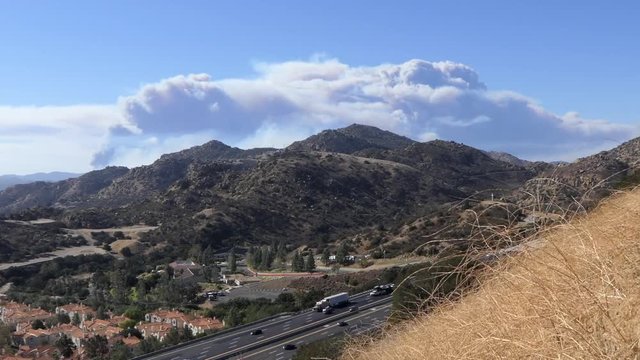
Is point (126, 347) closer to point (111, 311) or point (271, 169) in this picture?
point (111, 311)

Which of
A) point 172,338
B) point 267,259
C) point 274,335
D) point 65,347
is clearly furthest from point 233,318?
point 267,259

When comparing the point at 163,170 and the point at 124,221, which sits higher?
the point at 163,170

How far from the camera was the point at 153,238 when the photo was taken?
83.0 m

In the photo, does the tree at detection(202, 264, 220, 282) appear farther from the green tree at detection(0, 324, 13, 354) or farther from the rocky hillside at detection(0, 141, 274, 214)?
the rocky hillside at detection(0, 141, 274, 214)

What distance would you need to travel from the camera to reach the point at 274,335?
23.4 m

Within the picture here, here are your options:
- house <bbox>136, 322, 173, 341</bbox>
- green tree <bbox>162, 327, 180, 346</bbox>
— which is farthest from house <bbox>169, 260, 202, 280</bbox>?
green tree <bbox>162, 327, 180, 346</bbox>

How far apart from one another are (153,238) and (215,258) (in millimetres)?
15191

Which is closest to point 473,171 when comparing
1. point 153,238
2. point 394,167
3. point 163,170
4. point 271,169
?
point 394,167

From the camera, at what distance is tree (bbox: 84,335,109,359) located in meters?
29.9

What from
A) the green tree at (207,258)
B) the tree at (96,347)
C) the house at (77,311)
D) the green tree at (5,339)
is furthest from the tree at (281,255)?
the tree at (96,347)

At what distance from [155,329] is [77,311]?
13786 mm

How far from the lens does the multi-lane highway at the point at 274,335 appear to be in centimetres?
2075

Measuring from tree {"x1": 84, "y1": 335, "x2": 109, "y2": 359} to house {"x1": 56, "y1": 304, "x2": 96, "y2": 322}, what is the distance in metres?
11.8

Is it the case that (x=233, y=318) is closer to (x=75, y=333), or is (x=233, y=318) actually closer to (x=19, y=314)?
(x=75, y=333)
